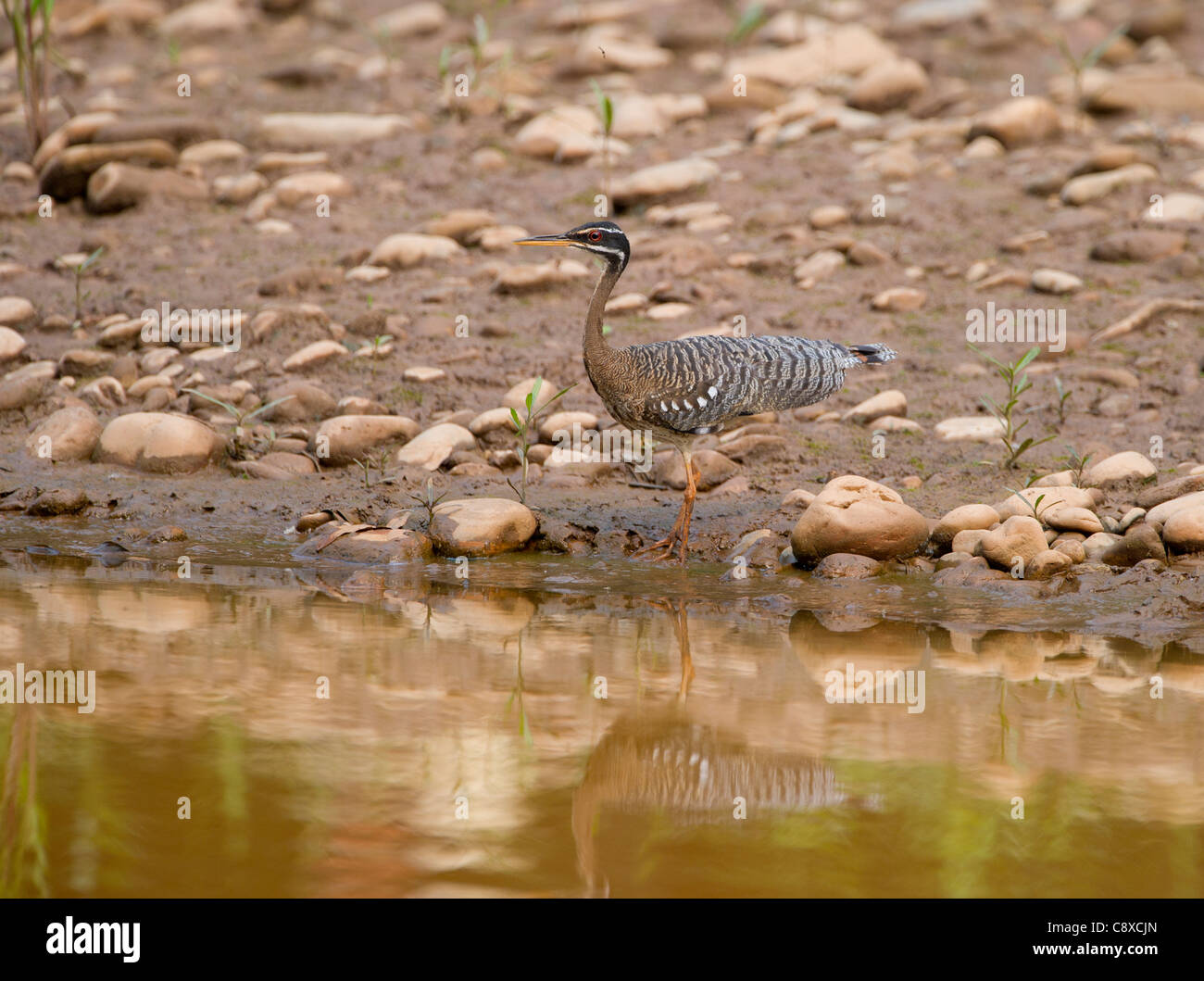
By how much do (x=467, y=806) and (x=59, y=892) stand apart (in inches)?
47.8

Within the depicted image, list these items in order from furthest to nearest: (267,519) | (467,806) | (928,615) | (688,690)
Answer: (267,519)
(928,615)
(688,690)
(467,806)

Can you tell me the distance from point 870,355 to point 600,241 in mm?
1746

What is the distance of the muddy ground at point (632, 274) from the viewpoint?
8578mm

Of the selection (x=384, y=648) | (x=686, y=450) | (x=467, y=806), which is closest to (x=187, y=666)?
(x=384, y=648)

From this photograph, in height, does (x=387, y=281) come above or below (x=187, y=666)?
above

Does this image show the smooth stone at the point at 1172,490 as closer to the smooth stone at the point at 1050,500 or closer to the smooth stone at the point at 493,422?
the smooth stone at the point at 1050,500

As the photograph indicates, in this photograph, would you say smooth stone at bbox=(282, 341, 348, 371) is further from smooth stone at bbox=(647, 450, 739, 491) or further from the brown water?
the brown water

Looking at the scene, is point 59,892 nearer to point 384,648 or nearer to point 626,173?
point 384,648

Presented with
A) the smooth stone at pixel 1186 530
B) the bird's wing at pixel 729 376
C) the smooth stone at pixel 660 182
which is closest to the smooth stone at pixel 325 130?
the smooth stone at pixel 660 182

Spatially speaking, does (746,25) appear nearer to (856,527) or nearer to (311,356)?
(311,356)

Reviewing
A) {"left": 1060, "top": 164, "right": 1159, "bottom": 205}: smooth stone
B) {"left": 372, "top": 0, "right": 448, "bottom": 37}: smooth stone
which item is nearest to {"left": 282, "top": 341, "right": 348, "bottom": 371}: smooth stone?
{"left": 1060, "top": 164, "right": 1159, "bottom": 205}: smooth stone

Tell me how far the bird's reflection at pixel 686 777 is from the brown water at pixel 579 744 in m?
0.02

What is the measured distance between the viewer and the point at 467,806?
14.7ft

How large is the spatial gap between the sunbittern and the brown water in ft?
2.75
